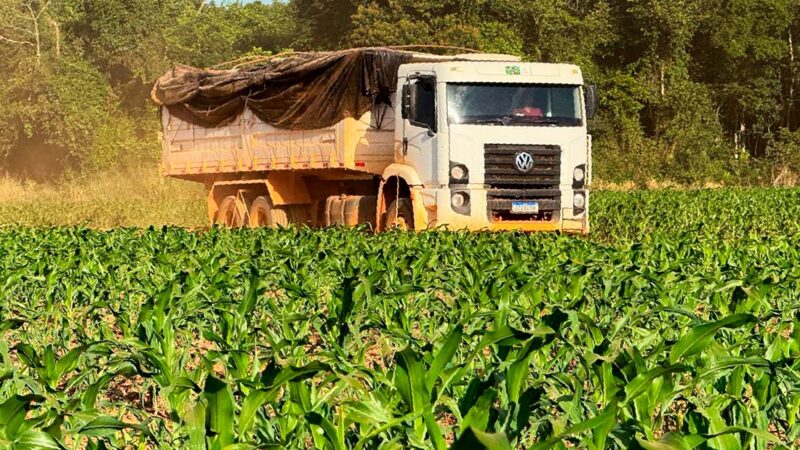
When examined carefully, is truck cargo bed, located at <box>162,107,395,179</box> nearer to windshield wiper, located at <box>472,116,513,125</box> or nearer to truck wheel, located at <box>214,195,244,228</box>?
truck wheel, located at <box>214,195,244,228</box>

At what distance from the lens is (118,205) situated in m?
37.5

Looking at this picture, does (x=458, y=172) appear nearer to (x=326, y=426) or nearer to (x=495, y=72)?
(x=495, y=72)

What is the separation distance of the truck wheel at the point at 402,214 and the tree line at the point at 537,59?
31385 mm

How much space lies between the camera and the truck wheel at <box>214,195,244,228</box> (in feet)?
80.2

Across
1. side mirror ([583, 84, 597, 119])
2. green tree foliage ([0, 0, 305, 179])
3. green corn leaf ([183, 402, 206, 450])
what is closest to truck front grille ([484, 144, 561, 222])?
side mirror ([583, 84, 597, 119])

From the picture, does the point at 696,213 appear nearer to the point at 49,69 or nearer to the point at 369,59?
the point at 369,59

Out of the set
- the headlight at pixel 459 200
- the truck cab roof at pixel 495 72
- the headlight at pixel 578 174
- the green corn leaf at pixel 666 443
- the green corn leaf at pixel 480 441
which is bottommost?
the headlight at pixel 459 200

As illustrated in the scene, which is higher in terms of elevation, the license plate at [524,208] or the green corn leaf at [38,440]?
the green corn leaf at [38,440]

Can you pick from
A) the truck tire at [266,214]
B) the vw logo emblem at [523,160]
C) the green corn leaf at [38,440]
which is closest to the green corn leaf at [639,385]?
the green corn leaf at [38,440]

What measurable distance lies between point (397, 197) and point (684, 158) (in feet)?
127

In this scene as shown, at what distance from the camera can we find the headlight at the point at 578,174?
19.3 metres

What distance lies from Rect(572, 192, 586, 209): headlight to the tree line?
31.3m

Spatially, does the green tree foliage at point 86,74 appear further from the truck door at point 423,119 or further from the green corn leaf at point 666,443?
the green corn leaf at point 666,443

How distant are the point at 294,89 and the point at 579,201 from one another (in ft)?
18.3
